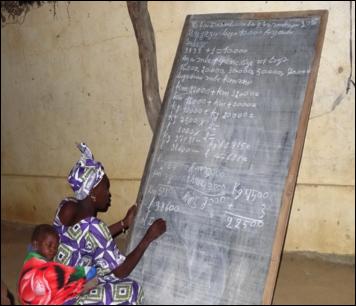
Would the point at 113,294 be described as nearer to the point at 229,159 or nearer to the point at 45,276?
the point at 45,276

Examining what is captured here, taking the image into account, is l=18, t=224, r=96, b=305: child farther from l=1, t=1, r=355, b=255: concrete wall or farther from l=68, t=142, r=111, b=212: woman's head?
l=1, t=1, r=355, b=255: concrete wall

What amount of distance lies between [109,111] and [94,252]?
229cm

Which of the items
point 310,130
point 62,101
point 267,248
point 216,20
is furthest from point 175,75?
point 62,101

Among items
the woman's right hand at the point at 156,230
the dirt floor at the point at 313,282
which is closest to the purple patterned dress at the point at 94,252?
the woman's right hand at the point at 156,230

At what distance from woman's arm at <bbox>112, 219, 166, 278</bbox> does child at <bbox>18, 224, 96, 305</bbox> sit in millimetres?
378

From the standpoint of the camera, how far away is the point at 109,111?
16.9 feet

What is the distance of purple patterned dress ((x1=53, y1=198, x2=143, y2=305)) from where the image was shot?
3105 millimetres

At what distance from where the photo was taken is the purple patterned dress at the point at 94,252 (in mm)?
3105

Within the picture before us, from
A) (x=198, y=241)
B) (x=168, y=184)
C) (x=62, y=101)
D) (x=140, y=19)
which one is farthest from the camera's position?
(x=62, y=101)

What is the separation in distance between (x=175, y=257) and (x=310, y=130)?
1.68 m

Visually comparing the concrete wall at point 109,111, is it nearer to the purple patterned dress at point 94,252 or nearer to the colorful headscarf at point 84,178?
the colorful headscarf at point 84,178

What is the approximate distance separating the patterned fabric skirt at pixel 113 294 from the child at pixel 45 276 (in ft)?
0.32

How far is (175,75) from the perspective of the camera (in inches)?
146

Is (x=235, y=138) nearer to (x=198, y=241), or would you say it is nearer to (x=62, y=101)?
(x=198, y=241)
